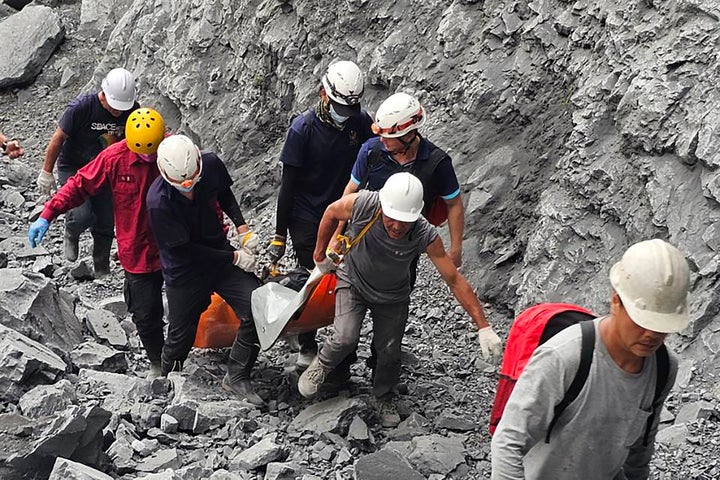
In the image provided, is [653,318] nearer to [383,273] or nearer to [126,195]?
[383,273]

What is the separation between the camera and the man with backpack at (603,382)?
9.86 feet

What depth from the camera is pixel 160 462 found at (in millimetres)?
5422

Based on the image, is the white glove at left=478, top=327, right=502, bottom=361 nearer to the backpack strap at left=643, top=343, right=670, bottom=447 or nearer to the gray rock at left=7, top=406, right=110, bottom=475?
the backpack strap at left=643, top=343, right=670, bottom=447

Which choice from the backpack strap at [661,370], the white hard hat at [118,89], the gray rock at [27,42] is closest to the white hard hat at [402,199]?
the backpack strap at [661,370]

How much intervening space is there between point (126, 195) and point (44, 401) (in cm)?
167

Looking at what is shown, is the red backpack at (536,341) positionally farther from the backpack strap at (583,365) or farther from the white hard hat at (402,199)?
the white hard hat at (402,199)

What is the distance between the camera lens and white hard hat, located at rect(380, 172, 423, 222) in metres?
5.31

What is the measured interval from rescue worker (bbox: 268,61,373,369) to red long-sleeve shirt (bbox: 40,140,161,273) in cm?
95

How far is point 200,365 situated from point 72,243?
3188 mm

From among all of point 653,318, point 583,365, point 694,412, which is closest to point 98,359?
point 694,412

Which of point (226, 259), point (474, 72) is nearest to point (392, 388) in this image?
point (226, 259)

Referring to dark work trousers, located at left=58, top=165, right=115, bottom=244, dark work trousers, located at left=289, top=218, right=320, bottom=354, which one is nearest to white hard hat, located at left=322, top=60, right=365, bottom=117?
dark work trousers, located at left=289, top=218, right=320, bottom=354

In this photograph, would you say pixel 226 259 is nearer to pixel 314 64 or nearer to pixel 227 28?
pixel 314 64

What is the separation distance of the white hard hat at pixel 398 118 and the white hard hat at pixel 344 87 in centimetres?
55
